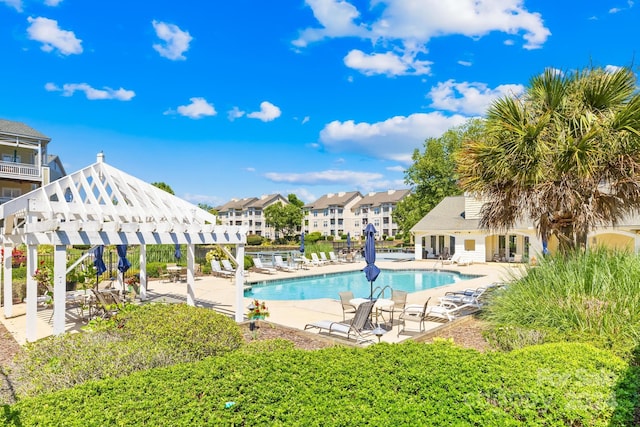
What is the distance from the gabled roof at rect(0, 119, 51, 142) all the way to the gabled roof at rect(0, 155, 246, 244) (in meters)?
24.3

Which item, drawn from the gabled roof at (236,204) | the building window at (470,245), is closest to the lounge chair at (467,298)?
the building window at (470,245)

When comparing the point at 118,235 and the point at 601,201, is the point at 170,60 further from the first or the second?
the point at 601,201

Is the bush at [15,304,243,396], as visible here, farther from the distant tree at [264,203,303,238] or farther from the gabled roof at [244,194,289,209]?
the gabled roof at [244,194,289,209]

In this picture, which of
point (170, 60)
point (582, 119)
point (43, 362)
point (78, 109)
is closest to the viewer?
point (43, 362)

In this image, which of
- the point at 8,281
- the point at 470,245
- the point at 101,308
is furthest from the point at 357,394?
the point at 470,245

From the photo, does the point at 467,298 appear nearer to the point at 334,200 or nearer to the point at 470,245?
the point at 470,245

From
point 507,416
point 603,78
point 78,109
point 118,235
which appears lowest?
point 507,416

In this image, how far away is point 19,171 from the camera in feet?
97.7

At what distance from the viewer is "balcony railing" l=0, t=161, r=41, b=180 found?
28859 mm

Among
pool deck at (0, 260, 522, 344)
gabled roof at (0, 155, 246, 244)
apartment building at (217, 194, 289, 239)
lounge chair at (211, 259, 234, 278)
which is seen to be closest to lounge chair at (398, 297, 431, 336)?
pool deck at (0, 260, 522, 344)

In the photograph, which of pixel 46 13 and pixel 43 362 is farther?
pixel 46 13

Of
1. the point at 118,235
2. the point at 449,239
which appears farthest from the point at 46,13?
the point at 449,239

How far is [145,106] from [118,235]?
783 inches

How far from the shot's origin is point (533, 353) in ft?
17.4
